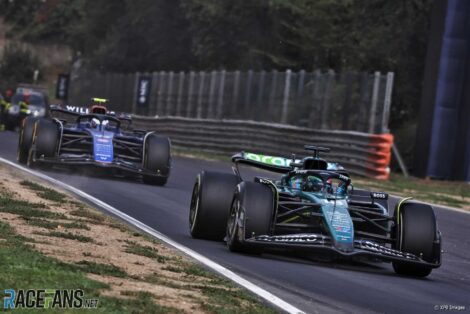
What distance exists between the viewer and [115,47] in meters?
61.9

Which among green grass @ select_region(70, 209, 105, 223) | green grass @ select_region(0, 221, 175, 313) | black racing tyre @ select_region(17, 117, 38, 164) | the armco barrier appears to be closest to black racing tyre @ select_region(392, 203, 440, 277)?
green grass @ select_region(70, 209, 105, 223)

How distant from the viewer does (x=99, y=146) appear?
21.3 m

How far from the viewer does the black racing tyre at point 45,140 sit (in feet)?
69.2

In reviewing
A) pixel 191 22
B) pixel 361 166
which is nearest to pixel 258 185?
pixel 361 166

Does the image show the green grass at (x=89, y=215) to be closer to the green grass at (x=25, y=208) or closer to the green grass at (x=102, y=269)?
the green grass at (x=25, y=208)

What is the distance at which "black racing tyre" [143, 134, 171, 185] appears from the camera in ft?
70.1

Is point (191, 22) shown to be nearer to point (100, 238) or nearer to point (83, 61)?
point (83, 61)

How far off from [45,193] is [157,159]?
522 centimetres

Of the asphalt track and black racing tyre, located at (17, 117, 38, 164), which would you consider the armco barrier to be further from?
the asphalt track

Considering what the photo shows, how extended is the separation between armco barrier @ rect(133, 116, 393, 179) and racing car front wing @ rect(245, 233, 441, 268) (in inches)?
681

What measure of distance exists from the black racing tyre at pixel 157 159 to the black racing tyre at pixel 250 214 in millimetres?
9178

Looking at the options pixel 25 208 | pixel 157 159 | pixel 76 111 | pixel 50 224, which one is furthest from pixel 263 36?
pixel 50 224

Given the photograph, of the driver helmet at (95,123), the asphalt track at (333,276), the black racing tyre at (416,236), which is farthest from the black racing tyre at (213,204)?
the driver helmet at (95,123)

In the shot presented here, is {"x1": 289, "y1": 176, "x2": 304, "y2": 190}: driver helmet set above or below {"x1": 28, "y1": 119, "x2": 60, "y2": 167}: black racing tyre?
above
